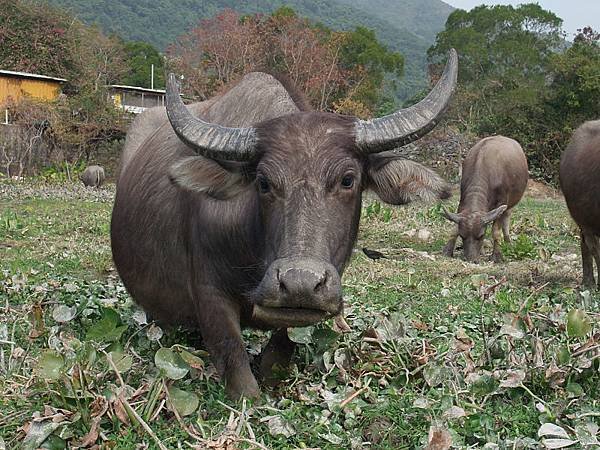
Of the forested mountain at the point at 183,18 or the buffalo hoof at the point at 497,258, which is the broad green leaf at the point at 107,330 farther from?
the forested mountain at the point at 183,18

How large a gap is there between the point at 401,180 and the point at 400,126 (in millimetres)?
255

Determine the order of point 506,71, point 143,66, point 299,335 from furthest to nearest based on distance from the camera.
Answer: point 143,66, point 506,71, point 299,335

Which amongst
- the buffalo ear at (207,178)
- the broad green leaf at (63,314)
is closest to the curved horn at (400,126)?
the buffalo ear at (207,178)

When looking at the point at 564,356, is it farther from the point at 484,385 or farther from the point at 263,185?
the point at 263,185

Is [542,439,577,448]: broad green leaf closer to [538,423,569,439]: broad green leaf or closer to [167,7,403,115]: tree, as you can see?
[538,423,569,439]: broad green leaf

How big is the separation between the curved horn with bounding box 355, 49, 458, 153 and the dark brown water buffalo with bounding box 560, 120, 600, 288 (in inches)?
142

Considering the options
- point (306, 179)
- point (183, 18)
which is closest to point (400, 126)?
point (306, 179)

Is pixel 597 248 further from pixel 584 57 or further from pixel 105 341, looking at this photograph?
pixel 584 57

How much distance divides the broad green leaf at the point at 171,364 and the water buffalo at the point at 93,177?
1775 cm

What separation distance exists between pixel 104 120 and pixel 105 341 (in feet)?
70.7

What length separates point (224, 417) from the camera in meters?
2.74

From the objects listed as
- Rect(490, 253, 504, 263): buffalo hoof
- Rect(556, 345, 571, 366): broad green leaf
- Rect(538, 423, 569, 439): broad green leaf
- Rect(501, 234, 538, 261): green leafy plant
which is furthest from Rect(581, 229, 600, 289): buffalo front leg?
Rect(538, 423, 569, 439): broad green leaf

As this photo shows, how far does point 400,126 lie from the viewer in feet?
9.12

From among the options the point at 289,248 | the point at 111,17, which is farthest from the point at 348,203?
the point at 111,17
